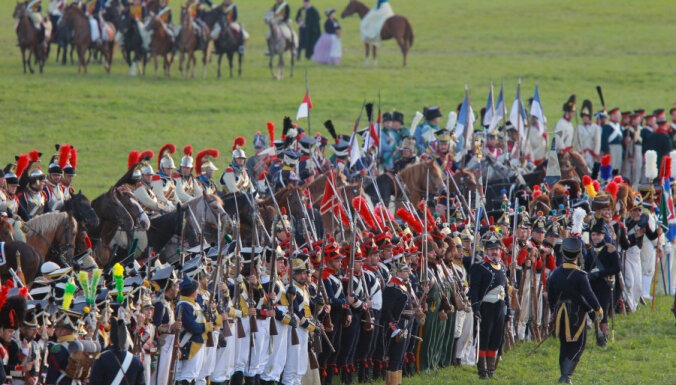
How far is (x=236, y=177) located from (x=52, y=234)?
4069 millimetres

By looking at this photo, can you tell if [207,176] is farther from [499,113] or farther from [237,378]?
[499,113]

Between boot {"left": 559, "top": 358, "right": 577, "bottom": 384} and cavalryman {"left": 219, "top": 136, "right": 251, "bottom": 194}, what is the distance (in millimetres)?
6281

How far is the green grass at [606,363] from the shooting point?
43.3ft

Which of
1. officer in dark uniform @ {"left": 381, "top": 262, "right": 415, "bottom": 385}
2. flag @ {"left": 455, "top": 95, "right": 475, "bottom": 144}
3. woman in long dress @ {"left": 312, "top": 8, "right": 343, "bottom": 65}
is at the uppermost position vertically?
woman in long dress @ {"left": 312, "top": 8, "right": 343, "bottom": 65}

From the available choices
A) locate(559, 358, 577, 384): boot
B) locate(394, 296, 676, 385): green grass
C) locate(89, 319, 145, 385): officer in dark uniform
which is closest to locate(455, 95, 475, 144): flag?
locate(394, 296, 676, 385): green grass

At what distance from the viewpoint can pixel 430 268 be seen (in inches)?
535

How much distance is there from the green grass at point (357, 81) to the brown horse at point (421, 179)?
687cm

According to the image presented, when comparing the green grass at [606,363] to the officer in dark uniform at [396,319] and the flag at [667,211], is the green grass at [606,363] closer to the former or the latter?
the officer in dark uniform at [396,319]

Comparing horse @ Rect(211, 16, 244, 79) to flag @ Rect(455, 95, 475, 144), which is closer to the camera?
flag @ Rect(455, 95, 475, 144)

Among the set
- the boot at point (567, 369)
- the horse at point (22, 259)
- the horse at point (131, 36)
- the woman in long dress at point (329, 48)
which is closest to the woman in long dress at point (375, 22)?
the woman in long dress at point (329, 48)

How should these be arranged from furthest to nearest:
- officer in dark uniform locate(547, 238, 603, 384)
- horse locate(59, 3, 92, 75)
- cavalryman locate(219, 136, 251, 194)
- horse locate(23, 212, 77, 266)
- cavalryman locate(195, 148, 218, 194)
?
horse locate(59, 3, 92, 75)
cavalryman locate(195, 148, 218, 194)
cavalryman locate(219, 136, 251, 194)
horse locate(23, 212, 77, 266)
officer in dark uniform locate(547, 238, 603, 384)

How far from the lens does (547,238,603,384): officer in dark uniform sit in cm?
1248

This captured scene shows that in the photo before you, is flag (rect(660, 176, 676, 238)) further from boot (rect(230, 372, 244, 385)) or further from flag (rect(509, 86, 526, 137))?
boot (rect(230, 372, 244, 385))

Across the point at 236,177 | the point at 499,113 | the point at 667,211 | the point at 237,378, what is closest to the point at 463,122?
the point at 499,113
